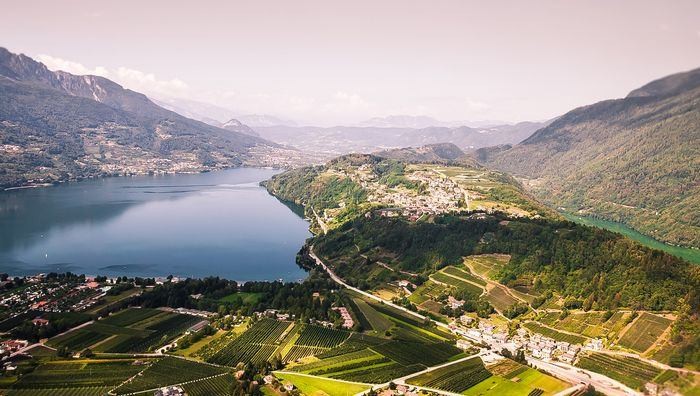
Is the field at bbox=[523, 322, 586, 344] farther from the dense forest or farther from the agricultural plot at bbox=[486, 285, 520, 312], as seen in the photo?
the dense forest

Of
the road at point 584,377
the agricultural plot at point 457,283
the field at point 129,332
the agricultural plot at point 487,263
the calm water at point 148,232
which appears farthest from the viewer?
the calm water at point 148,232

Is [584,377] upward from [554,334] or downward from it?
downward

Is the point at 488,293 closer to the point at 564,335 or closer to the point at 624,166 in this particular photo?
the point at 564,335

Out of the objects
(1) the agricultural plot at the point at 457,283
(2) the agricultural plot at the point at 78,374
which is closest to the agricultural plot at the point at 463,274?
(1) the agricultural plot at the point at 457,283

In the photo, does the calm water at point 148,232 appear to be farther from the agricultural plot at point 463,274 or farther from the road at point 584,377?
the road at point 584,377

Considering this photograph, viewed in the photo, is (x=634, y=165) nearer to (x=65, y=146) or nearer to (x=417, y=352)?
(x=417, y=352)

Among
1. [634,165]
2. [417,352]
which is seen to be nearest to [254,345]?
[417,352]
